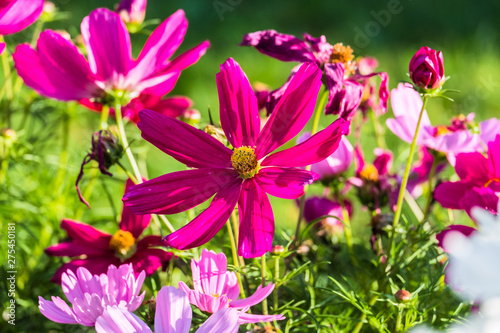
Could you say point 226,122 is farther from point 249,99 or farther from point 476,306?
point 476,306

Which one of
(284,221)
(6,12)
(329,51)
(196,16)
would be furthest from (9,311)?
(196,16)

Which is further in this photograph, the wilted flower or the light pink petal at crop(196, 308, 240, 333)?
the wilted flower

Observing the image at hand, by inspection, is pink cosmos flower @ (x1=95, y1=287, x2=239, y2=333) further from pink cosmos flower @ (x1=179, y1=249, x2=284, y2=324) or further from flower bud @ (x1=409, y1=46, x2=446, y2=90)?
flower bud @ (x1=409, y1=46, x2=446, y2=90)

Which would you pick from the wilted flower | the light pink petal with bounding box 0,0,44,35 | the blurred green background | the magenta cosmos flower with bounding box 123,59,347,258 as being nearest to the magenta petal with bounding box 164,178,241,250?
the magenta cosmos flower with bounding box 123,59,347,258

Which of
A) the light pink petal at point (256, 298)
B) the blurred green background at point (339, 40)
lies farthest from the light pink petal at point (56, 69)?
the blurred green background at point (339, 40)

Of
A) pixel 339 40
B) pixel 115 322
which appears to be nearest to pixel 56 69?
pixel 115 322

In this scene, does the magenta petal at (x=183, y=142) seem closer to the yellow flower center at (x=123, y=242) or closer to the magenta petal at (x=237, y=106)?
the magenta petal at (x=237, y=106)
